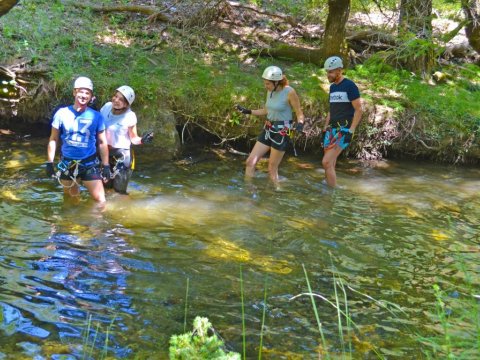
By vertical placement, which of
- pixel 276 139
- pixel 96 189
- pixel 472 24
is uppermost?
pixel 472 24

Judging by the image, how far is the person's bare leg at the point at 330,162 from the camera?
9.00 metres

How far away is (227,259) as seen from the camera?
6031 mm

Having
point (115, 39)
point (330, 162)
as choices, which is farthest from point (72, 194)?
point (115, 39)

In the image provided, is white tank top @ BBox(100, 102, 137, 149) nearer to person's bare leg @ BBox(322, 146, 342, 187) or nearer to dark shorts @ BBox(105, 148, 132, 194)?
dark shorts @ BBox(105, 148, 132, 194)

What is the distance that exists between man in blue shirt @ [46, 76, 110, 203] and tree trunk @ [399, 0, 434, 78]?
427 cm

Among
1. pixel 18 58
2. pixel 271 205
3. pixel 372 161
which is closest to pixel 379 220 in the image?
pixel 271 205

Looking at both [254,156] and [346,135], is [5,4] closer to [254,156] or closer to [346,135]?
[254,156]

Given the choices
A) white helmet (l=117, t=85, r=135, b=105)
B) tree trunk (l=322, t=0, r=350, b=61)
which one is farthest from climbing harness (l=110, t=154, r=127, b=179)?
tree trunk (l=322, t=0, r=350, b=61)

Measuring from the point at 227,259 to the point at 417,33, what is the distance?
5.66m

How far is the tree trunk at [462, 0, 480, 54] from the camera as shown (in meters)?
6.34

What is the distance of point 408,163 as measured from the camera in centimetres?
1145

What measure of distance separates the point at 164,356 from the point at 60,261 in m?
2.05

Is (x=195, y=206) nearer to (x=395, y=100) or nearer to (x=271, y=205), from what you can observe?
(x=271, y=205)

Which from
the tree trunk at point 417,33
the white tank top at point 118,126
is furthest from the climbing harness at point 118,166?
the tree trunk at point 417,33
